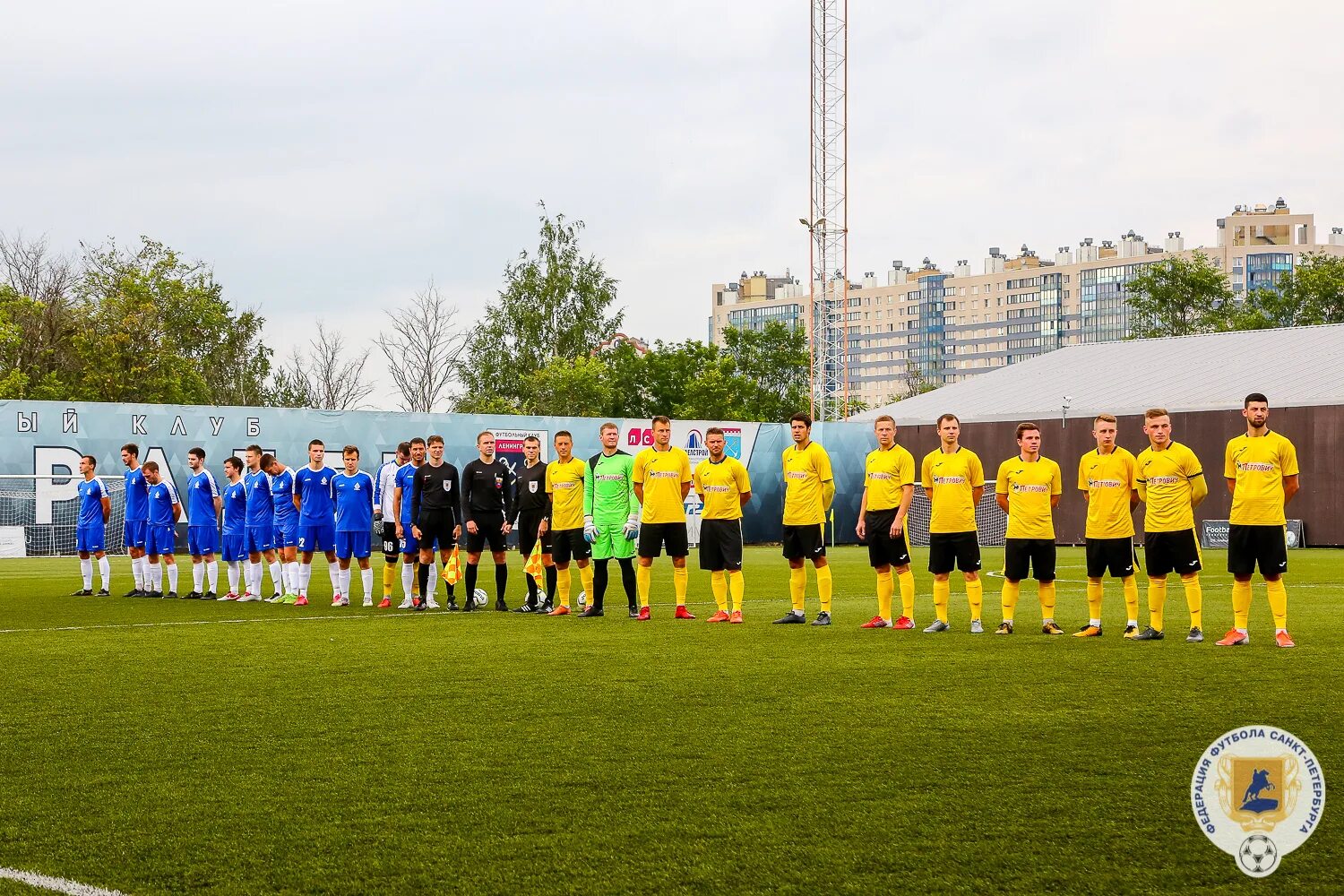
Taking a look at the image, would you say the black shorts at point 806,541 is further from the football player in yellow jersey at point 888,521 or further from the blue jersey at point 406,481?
the blue jersey at point 406,481

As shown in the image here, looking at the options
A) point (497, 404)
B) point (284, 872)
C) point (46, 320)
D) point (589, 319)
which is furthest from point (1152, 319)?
point (284, 872)

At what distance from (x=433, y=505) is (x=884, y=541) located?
5.46 metres

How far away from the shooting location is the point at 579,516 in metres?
14.5

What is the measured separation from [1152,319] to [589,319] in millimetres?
25895

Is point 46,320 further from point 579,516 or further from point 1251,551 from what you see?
point 1251,551

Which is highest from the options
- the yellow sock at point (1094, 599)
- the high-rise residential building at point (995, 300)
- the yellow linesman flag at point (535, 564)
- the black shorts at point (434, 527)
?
the high-rise residential building at point (995, 300)

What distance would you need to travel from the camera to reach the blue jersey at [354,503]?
16266 mm

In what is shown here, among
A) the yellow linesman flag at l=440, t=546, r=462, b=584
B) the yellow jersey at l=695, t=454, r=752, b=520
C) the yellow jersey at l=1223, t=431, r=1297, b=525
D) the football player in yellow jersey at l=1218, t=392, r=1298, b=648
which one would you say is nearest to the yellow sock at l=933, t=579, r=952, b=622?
the yellow jersey at l=695, t=454, r=752, b=520

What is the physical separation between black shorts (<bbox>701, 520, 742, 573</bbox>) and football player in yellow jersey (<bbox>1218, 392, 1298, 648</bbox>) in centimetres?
445

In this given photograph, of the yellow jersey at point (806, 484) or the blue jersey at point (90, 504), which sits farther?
the blue jersey at point (90, 504)

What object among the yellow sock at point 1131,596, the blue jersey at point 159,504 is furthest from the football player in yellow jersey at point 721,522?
the blue jersey at point 159,504

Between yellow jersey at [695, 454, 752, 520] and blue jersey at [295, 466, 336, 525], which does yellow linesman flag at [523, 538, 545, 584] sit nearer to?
yellow jersey at [695, 454, 752, 520]

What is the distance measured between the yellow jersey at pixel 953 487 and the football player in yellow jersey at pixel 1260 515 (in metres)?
2.21

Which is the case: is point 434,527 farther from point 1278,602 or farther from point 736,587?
point 1278,602
